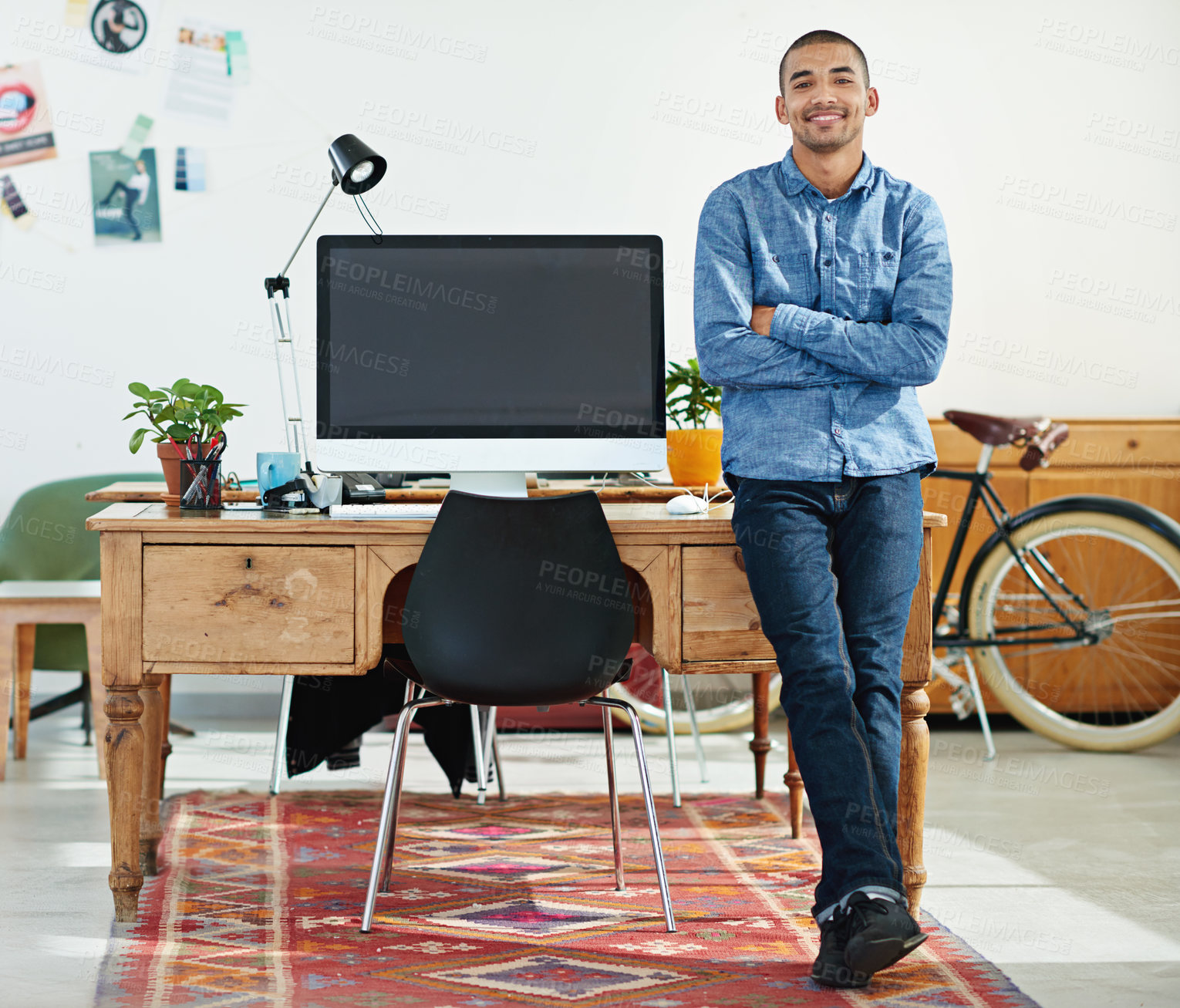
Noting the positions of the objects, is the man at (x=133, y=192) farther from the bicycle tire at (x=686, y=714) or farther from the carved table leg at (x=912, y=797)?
A: the carved table leg at (x=912, y=797)

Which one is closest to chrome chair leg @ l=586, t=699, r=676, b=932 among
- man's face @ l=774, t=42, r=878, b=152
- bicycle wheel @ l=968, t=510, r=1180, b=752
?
man's face @ l=774, t=42, r=878, b=152

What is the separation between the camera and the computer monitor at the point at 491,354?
90.0 inches

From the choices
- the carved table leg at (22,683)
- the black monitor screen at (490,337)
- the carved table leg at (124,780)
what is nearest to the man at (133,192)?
the carved table leg at (22,683)

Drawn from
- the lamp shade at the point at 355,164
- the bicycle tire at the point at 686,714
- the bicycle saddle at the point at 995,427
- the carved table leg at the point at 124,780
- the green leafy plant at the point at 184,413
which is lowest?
the bicycle tire at the point at 686,714

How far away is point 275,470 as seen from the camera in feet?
7.50

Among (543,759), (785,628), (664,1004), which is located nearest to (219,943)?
(664,1004)

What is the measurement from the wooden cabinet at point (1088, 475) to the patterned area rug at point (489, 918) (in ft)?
3.72

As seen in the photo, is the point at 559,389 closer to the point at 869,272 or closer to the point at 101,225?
the point at 869,272

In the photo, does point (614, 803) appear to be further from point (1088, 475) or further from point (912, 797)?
point (1088, 475)

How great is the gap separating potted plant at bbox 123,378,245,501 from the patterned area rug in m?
0.75

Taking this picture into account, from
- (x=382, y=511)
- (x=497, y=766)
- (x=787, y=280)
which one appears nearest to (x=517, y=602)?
(x=382, y=511)

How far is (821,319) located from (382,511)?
2.61 ft

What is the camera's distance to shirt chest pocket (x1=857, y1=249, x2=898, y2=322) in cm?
212

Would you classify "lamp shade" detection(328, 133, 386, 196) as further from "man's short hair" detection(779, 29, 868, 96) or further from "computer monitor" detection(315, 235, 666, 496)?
"man's short hair" detection(779, 29, 868, 96)
